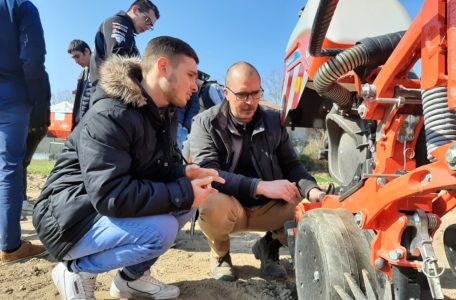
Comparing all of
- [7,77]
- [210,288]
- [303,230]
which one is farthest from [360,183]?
[7,77]

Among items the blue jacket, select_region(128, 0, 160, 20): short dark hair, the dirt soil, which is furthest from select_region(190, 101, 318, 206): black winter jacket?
select_region(128, 0, 160, 20): short dark hair

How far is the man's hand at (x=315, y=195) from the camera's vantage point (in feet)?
7.29

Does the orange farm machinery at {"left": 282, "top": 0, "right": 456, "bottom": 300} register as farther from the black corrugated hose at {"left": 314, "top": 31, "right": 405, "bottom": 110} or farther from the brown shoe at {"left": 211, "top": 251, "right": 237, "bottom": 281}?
the brown shoe at {"left": 211, "top": 251, "right": 237, "bottom": 281}

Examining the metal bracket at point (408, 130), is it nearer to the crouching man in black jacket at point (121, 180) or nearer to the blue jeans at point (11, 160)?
the crouching man in black jacket at point (121, 180)

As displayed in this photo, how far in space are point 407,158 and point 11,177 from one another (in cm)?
230

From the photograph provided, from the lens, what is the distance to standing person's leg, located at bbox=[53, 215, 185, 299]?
177cm

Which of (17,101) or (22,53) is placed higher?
(22,53)

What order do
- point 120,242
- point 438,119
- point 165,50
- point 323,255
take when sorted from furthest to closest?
point 165,50
point 120,242
point 323,255
point 438,119

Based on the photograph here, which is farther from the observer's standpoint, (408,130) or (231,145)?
(231,145)

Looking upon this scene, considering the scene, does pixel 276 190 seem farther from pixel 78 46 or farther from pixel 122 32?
pixel 78 46

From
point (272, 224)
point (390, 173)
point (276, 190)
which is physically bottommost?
point (272, 224)

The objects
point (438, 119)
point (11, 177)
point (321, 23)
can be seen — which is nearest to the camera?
point (438, 119)

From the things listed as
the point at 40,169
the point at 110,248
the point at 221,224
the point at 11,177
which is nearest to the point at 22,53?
the point at 11,177

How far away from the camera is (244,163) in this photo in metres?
2.64
